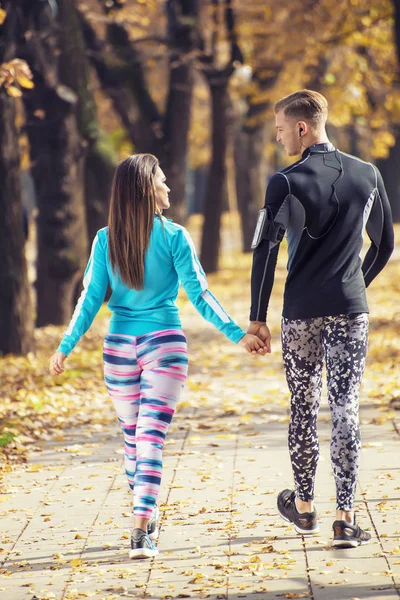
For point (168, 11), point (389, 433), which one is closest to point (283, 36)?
point (168, 11)

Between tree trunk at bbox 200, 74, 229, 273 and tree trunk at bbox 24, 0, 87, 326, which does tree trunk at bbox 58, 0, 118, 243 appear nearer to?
tree trunk at bbox 24, 0, 87, 326

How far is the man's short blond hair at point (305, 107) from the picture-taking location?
16.1ft

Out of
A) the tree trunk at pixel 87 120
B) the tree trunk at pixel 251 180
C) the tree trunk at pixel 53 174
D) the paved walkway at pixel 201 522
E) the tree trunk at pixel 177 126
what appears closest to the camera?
the paved walkway at pixel 201 522

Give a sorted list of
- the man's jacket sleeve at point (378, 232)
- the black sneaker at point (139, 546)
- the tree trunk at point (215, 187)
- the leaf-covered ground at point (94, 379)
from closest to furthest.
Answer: the black sneaker at point (139, 546)
the man's jacket sleeve at point (378, 232)
the leaf-covered ground at point (94, 379)
the tree trunk at point (215, 187)

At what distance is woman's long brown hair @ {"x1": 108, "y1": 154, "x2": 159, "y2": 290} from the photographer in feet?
16.0

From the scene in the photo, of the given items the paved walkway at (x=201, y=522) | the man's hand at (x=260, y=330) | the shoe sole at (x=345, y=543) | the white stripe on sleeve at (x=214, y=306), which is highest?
the white stripe on sleeve at (x=214, y=306)

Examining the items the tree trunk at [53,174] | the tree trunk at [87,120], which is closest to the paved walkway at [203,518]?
the tree trunk at [53,174]

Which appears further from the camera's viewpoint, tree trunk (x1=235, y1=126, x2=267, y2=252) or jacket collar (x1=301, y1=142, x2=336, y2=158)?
tree trunk (x1=235, y1=126, x2=267, y2=252)

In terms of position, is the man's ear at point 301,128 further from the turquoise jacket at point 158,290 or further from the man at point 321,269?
the turquoise jacket at point 158,290

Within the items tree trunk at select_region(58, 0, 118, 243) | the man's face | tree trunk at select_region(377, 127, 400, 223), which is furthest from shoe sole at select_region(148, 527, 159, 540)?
tree trunk at select_region(377, 127, 400, 223)

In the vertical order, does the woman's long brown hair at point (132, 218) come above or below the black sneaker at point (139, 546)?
above

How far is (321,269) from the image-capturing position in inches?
192

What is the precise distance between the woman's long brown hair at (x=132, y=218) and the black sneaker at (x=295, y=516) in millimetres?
1300

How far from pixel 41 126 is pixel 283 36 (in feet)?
30.8
